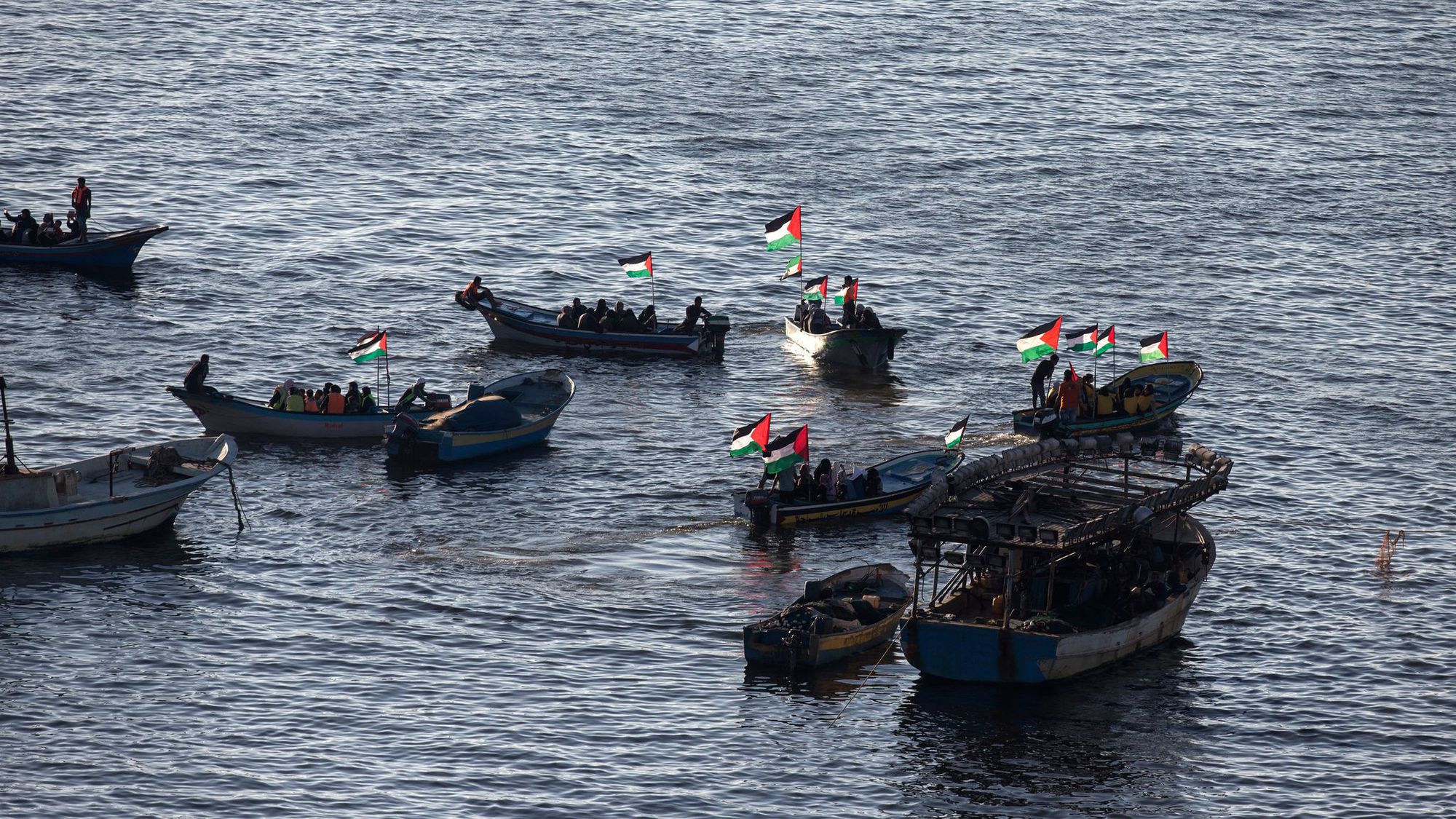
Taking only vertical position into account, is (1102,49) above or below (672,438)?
above

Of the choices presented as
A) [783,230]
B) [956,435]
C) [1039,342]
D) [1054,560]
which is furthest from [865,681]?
[783,230]

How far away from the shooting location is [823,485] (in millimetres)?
57562

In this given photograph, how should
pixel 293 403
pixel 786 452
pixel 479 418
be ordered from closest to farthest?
pixel 786 452, pixel 479 418, pixel 293 403

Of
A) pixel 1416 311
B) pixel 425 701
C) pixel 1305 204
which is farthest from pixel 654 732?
pixel 1305 204

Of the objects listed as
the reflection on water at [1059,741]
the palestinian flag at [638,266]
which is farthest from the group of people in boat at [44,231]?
the reflection on water at [1059,741]

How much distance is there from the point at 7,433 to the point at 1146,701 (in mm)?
32344

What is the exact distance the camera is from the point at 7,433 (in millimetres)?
52781

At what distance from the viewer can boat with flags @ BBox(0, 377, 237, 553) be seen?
5303cm

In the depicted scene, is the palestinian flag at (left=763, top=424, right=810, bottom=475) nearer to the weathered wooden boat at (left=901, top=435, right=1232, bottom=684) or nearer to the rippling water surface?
the rippling water surface

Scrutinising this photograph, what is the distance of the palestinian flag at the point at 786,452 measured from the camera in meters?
57.1

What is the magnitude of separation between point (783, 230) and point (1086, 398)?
17625 mm

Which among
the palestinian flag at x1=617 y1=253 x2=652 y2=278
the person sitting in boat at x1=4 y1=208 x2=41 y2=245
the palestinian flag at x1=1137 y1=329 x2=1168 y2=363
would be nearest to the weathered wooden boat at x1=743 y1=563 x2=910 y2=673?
the palestinian flag at x1=1137 y1=329 x2=1168 y2=363

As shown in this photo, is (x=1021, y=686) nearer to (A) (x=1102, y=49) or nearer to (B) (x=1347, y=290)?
(B) (x=1347, y=290)

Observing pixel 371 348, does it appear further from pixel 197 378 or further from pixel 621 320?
pixel 621 320
